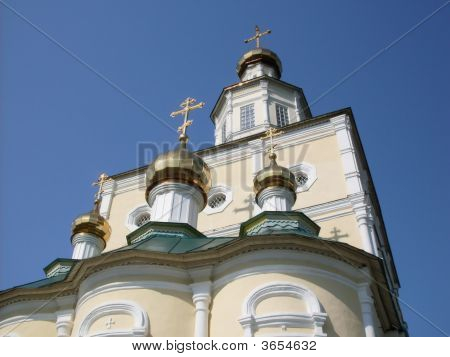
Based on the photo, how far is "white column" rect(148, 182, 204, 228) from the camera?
36.4 feet

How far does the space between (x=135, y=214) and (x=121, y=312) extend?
29.5 feet

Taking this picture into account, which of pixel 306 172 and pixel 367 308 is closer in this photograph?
pixel 367 308

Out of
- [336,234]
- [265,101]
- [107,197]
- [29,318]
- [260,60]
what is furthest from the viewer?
[260,60]

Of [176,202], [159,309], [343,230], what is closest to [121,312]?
[159,309]

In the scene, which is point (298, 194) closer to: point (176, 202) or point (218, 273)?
point (176, 202)

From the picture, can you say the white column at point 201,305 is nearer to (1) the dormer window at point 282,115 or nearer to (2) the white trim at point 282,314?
(2) the white trim at point 282,314

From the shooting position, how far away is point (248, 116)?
18969mm

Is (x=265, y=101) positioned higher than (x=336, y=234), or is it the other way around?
(x=265, y=101)

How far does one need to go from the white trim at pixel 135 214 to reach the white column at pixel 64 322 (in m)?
7.23

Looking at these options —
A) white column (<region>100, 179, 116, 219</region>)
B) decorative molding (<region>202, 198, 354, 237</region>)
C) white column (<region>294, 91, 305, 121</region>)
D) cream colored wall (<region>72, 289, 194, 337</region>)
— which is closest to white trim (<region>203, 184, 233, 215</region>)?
decorative molding (<region>202, 198, 354, 237</region>)

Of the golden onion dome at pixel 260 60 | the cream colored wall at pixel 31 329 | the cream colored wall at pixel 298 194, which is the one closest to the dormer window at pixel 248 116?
the cream colored wall at pixel 298 194

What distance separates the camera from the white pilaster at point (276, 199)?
37.4 feet

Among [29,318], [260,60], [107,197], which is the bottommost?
[29,318]
